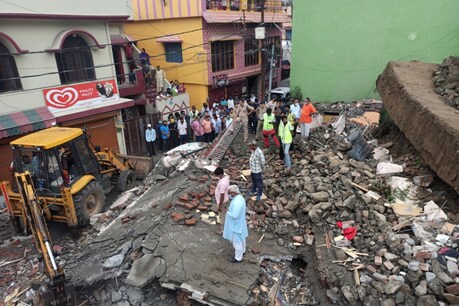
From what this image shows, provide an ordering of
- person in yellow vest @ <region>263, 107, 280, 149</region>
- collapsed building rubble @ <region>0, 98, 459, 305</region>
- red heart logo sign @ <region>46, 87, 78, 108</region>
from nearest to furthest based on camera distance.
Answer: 1. collapsed building rubble @ <region>0, 98, 459, 305</region>
2. person in yellow vest @ <region>263, 107, 280, 149</region>
3. red heart logo sign @ <region>46, 87, 78, 108</region>

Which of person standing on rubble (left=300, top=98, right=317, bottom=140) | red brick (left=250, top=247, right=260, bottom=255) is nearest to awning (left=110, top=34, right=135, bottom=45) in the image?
person standing on rubble (left=300, top=98, right=317, bottom=140)

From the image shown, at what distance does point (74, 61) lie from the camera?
13.3 meters

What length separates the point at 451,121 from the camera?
7.06 meters

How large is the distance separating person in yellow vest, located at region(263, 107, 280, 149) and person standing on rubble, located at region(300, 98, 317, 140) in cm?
94

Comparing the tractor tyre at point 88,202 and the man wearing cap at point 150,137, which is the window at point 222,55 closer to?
the man wearing cap at point 150,137

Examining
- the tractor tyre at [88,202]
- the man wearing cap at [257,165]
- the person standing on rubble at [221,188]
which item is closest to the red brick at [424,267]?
the person standing on rubble at [221,188]

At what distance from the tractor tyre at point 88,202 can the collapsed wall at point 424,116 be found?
8.16 meters

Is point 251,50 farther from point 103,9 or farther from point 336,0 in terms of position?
point 103,9

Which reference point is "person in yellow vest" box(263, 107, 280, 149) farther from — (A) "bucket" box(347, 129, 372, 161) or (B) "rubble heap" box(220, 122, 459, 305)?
(A) "bucket" box(347, 129, 372, 161)

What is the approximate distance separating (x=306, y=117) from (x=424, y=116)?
12.2 ft

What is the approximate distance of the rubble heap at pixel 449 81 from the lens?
8.97m

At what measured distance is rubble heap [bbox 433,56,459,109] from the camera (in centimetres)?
897

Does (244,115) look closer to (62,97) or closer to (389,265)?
(62,97)

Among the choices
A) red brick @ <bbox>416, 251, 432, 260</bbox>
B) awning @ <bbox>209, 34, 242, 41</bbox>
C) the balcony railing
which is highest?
the balcony railing
